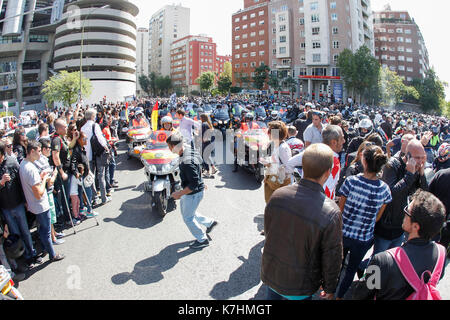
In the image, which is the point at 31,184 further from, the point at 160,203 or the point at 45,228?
the point at 160,203

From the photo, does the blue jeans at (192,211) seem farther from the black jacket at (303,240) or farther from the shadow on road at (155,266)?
the black jacket at (303,240)

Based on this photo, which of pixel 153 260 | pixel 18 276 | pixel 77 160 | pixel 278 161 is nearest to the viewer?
pixel 18 276

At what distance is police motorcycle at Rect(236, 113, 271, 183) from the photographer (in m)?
8.48

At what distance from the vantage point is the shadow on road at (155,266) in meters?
4.03

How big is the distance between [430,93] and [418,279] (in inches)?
3606

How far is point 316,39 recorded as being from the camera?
60062 mm

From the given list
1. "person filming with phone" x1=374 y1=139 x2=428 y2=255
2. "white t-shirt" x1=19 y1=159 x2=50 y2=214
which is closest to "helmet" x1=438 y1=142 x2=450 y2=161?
"person filming with phone" x1=374 y1=139 x2=428 y2=255

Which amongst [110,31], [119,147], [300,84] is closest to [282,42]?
[300,84]

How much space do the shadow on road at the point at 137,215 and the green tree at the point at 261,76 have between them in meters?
64.9

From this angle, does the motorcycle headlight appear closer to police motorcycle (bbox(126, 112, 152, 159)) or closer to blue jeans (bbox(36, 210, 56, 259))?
blue jeans (bbox(36, 210, 56, 259))

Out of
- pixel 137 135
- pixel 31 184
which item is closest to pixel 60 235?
pixel 31 184

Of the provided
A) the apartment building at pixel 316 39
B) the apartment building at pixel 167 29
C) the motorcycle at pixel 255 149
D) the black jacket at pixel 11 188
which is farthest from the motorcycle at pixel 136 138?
the apartment building at pixel 167 29
